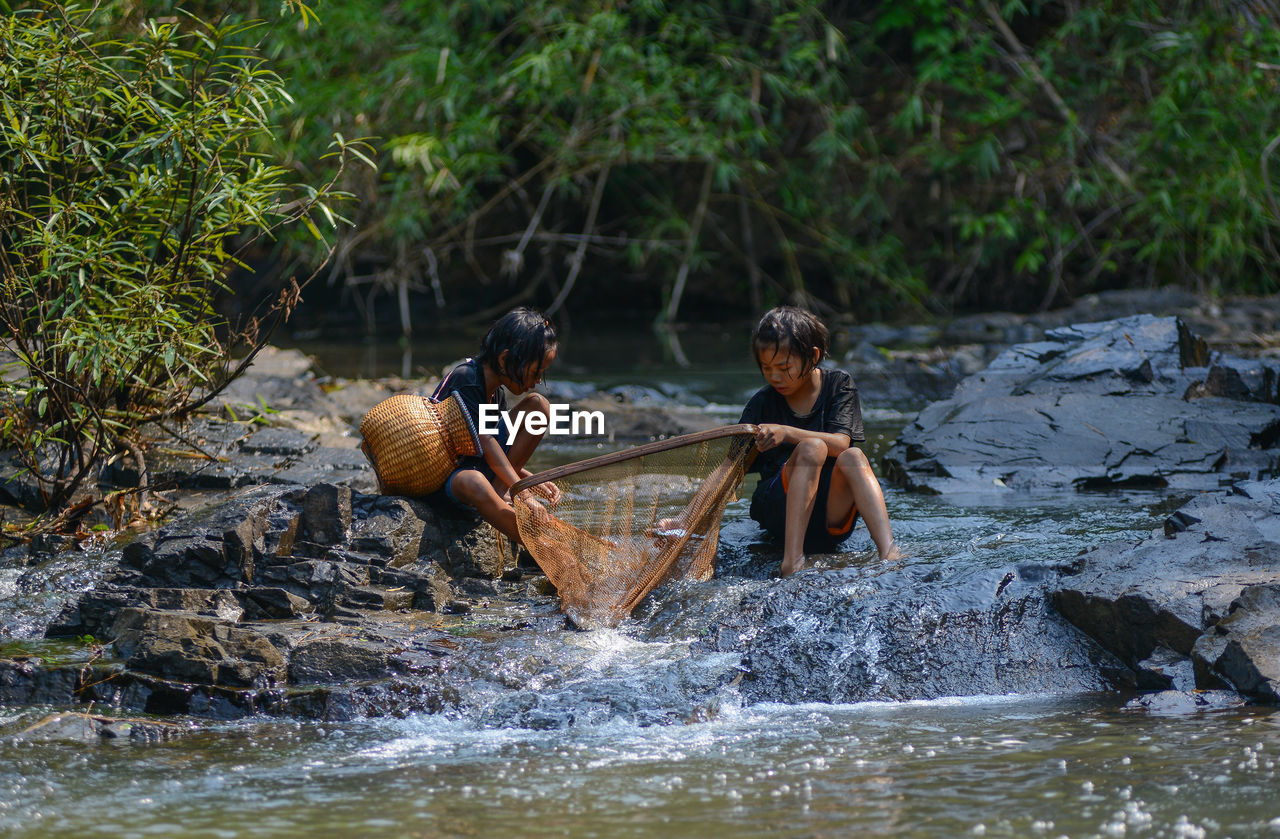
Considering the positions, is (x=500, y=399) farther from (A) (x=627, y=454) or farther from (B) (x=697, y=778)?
(B) (x=697, y=778)

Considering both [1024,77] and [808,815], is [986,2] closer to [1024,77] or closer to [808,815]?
[1024,77]

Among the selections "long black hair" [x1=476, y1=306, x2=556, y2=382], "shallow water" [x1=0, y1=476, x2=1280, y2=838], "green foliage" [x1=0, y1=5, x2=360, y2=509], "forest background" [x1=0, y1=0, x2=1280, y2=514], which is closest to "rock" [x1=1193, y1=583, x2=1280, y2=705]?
"shallow water" [x1=0, y1=476, x2=1280, y2=838]

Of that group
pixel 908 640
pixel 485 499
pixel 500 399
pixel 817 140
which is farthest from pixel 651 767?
pixel 817 140

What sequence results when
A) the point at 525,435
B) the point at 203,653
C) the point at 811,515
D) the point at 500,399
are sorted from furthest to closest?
the point at 500,399 < the point at 525,435 < the point at 811,515 < the point at 203,653

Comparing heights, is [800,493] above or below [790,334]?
below

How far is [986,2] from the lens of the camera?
1433 centimetres

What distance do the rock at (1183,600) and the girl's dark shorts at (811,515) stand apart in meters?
0.93

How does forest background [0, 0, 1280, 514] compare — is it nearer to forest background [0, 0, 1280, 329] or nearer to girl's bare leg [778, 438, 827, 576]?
forest background [0, 0, 1280, 329]

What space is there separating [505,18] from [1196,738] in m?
12.5

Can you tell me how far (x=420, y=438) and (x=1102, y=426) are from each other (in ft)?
13.8

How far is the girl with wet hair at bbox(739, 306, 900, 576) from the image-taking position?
441cm

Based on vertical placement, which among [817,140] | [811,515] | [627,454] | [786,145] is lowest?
[811,515]

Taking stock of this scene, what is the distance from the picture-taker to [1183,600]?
12.4 ft

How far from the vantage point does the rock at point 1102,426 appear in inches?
261
